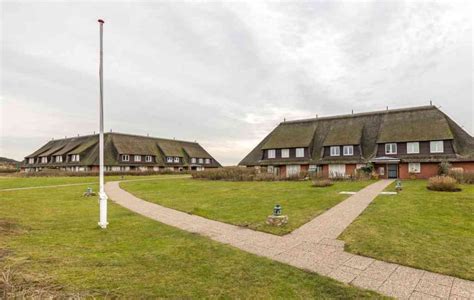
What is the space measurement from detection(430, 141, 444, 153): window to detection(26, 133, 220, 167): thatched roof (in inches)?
2003

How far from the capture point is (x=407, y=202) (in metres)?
16.1

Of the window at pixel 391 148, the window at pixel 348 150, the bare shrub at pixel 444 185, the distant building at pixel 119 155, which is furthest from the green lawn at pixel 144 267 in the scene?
the distant building at pixel 119 155

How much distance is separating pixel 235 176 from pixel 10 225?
Result: 26.4 metres

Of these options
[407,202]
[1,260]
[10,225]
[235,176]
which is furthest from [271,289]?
[235,176]

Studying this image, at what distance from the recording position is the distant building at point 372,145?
1286 inches

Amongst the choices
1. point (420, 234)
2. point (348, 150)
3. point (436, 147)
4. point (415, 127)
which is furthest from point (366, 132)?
point (420, 234)

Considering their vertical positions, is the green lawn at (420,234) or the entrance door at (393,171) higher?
the entrance door at (393,171)

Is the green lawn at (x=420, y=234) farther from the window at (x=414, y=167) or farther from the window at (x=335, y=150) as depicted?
the window at (x=335, y=150)

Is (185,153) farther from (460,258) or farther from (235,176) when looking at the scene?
(460,258)

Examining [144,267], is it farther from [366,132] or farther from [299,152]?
[366,132]

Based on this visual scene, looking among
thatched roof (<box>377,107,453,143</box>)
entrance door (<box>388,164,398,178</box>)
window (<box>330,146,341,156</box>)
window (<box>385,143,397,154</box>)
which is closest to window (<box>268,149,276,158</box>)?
window (<box>330,146,341,156</box>)

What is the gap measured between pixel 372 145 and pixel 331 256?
1328 inches

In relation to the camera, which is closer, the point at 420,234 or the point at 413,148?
the point at 420,234

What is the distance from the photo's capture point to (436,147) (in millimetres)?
32656
